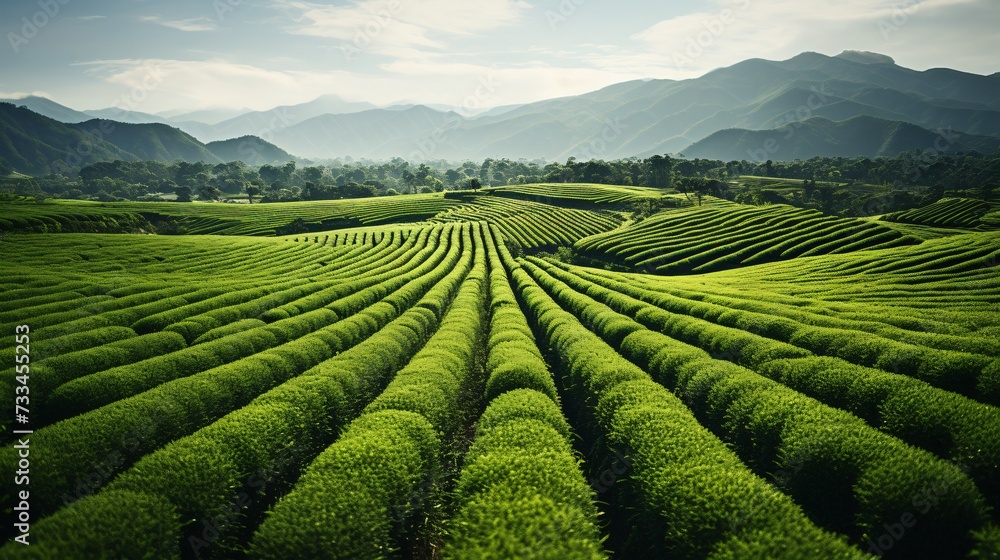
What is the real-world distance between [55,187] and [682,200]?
899ft

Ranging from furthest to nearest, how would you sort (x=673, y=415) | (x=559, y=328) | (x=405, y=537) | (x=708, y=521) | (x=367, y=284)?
(x=367, y=284) → (x=559, y=328) → (x=673, y=415) → (x=405, y=537) → (x=708, y=521)

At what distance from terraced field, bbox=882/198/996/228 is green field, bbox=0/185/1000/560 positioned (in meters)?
79.1

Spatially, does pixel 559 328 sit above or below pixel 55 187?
below

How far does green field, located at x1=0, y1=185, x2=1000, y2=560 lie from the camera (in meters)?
7.40

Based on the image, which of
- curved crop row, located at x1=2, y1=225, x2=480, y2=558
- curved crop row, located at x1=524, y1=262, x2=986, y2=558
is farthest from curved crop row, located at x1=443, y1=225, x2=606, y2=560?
curved crop row, located at x1=2, y1=225, x2=480, y2=558

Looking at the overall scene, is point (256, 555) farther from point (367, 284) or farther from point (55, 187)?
point (55, 187)

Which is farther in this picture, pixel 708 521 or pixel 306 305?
pixel 306 305

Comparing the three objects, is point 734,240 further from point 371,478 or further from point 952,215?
point 371,478

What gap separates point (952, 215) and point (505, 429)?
122m

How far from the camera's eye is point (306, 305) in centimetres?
2625

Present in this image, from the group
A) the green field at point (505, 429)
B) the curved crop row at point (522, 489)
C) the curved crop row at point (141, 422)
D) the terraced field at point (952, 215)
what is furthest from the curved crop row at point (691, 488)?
the terraced field at point (952, 215)

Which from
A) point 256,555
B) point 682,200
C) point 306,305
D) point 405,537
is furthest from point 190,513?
point 682,200

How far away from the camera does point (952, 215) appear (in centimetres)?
8656

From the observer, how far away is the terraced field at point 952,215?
7958 centimetres
